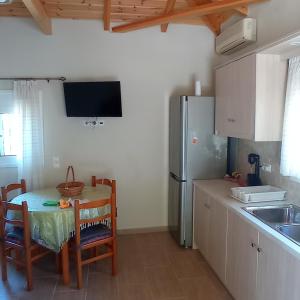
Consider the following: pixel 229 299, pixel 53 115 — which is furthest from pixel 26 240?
pixel 229 299

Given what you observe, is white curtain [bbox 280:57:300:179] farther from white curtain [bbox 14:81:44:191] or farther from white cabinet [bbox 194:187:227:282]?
white curtain [bbox 14:81:44:191]

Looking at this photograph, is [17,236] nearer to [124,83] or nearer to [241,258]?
[241,258]

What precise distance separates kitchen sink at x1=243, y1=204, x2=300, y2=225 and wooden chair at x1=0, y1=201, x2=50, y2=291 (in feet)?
6.28

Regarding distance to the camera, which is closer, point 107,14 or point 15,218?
point 15,218

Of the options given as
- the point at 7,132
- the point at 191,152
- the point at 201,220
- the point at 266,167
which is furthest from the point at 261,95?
the point at 7,132

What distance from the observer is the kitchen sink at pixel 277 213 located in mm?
2300

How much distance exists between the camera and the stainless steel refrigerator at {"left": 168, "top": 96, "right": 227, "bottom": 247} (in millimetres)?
3270

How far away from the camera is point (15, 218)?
2.70m

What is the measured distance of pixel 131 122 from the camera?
3752mm

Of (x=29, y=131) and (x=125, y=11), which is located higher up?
(x=125, y=11)

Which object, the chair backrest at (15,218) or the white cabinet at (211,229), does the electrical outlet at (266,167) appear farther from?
the chair backrest at (15,218)

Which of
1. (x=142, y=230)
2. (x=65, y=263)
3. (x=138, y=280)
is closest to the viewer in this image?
(x=65, y=263)

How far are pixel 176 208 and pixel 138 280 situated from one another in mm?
1021

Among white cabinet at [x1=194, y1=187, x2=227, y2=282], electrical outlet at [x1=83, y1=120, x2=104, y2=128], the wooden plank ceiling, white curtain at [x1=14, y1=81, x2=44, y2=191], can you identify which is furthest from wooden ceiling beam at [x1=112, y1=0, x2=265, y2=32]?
white cabinet at [x1=194, y1=187, x2=227, y2=282]
